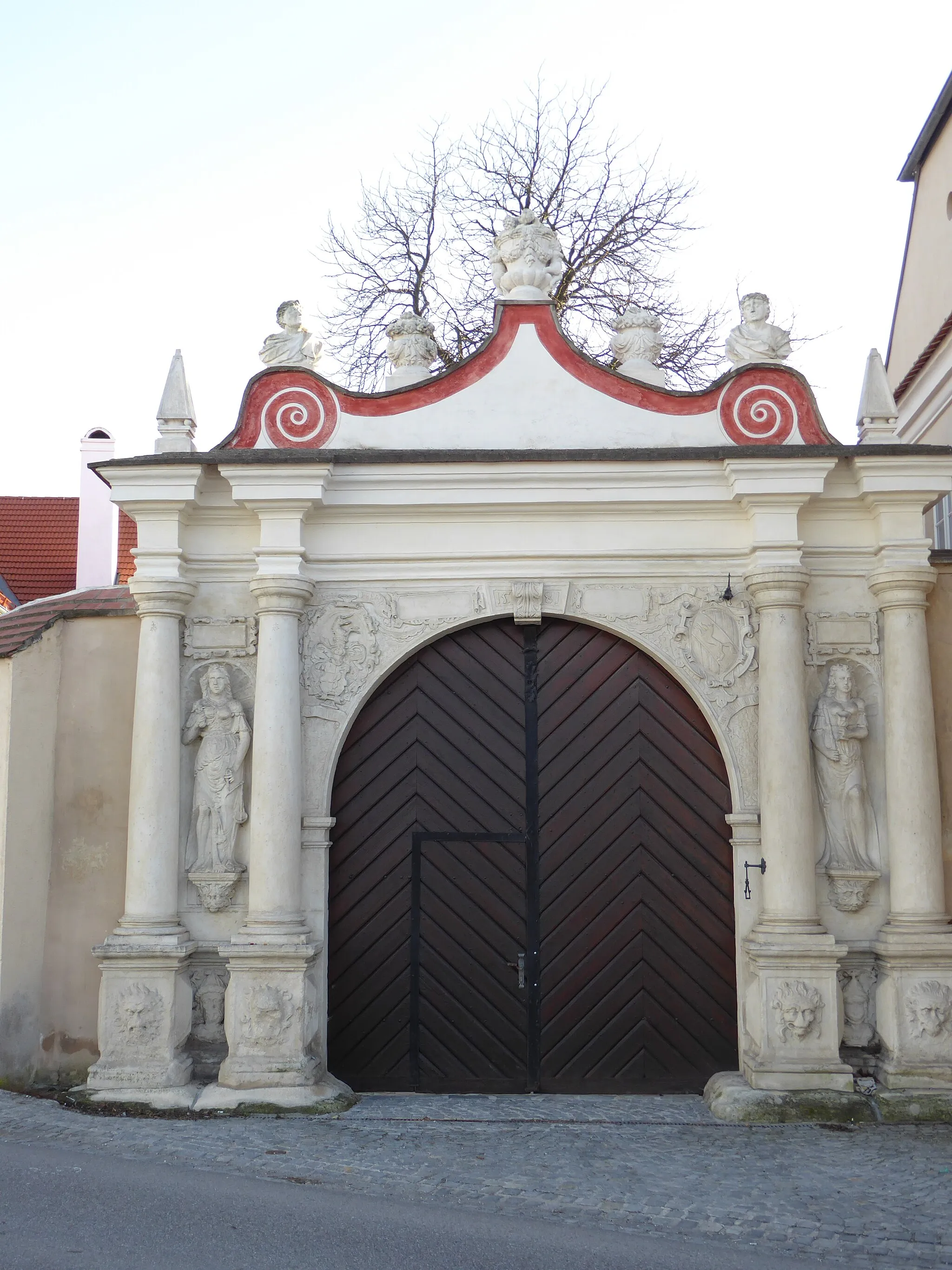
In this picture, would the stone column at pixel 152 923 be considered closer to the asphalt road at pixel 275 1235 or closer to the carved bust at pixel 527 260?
the asphalt road at pixel 275 1235

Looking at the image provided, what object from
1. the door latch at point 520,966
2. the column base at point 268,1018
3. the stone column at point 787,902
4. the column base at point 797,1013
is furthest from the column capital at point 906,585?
the column base at point 268,1018

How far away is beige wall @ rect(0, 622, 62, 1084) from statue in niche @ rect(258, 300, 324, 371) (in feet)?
6.68

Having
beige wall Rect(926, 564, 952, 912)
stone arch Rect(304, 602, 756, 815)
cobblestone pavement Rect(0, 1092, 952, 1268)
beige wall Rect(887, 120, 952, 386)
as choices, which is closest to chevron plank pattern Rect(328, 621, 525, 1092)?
stone arch Rect(304, 602, 756, 815)

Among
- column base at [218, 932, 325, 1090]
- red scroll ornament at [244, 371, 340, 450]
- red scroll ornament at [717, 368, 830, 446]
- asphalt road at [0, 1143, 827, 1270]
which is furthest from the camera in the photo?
red scroll ornament at [244, 371, 340, 450]

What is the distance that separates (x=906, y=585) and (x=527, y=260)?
2.92 m

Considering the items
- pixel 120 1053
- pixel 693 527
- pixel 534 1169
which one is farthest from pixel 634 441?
pixel 120 1053

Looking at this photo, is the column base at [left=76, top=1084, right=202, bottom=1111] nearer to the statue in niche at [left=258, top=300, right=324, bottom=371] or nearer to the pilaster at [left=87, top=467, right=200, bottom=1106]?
the pilaster at [left=87, top=467, right=200, bottom=1106]

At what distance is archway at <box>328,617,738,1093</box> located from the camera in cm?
665

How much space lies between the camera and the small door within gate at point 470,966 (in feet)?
21.8

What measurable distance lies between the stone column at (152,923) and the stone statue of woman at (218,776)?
121mm

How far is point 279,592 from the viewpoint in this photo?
21.8 feet

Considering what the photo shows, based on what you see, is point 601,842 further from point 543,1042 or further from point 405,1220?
point 405,1220

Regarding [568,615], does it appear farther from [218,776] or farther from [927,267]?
[927,267]

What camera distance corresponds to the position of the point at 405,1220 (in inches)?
180
